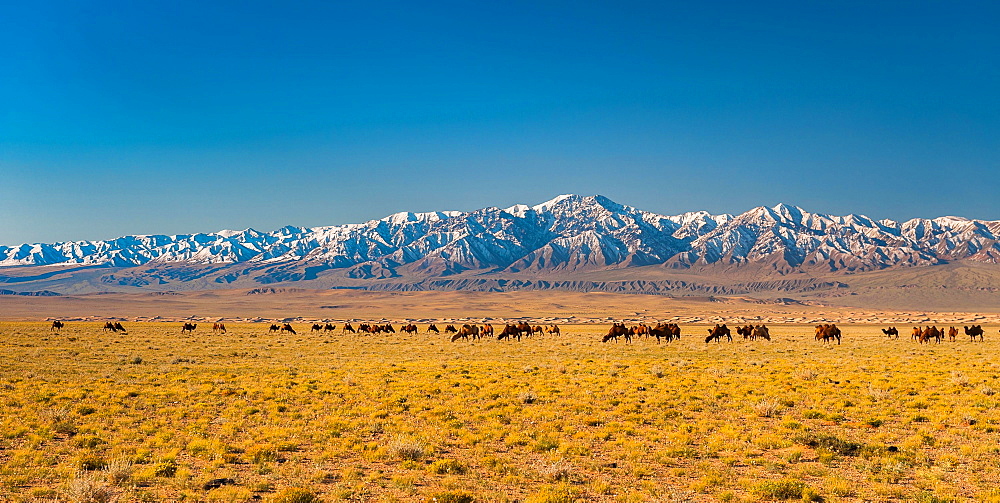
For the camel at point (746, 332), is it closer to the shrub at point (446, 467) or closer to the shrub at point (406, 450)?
the shrub at point (406, 450)

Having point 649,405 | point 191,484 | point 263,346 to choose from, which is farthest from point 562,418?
point 263,346

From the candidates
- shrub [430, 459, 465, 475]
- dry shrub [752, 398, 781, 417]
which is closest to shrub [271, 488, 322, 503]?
shrub [430, 459, 465, 475]

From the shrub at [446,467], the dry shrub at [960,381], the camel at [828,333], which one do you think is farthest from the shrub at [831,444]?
the camel at [828,333]

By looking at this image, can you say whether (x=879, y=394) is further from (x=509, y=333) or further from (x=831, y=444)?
(x=509, y=333)

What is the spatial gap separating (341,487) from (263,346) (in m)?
38.1

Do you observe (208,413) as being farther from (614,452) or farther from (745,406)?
(745,406)

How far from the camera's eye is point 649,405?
65.2 ft

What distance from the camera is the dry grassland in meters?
11.5

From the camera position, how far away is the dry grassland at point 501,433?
37.8 feet

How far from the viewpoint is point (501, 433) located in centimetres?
1592

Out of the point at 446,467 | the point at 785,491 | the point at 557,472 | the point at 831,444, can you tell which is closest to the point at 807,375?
the point at 831,444

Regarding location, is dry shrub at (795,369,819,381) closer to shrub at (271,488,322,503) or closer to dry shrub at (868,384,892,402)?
dry shrub at (868,384,892,402)

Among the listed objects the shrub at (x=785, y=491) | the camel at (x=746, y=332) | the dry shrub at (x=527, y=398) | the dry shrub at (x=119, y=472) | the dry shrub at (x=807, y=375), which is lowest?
the camel at (x=746, y=332)

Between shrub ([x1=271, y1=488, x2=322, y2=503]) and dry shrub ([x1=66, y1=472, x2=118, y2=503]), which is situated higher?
dry shrub ([x1=66, y1=472, x2=118, y2=503])
